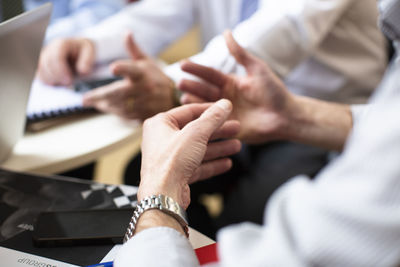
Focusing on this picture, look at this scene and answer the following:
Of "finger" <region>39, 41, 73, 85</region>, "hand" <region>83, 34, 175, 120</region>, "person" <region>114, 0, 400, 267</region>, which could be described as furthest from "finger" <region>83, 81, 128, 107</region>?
"person" <region>114, 0, 400, 267</region>

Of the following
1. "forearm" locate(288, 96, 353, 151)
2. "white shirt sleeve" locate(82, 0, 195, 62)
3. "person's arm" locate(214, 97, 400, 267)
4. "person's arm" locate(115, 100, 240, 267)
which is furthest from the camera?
"white shirt sleeve" locate(82, 0, 195, 62)

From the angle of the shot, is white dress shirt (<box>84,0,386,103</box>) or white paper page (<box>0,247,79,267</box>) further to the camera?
white dress shirt (<box>84,0,386,103</box>)

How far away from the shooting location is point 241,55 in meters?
0.68

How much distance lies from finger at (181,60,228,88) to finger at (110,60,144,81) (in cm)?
15

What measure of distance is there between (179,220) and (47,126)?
0.42m

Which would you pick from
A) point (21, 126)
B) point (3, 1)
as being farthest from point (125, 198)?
point (3, 1)

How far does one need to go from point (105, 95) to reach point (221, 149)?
0.98 feet

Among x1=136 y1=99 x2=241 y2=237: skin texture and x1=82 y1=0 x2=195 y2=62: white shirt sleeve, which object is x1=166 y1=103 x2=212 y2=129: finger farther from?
x1=82 y1=0 x2=195 y2=62: white shirt sleeve

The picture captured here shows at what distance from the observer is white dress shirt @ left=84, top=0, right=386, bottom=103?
29.6 inches

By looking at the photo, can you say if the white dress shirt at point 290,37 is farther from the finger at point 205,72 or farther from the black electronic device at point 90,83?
the black electronic device at point 90,83

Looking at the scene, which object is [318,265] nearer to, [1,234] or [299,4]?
[1,234]

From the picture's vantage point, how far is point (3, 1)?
1.09 meters

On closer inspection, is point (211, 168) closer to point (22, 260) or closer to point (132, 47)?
point (22, 260)

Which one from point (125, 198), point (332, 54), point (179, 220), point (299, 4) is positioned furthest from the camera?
point (332, 54)
